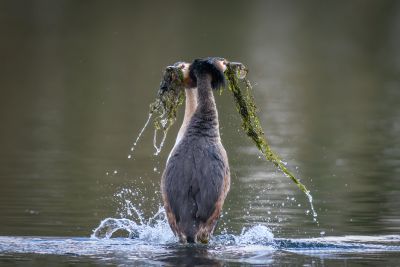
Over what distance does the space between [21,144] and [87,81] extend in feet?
42.9

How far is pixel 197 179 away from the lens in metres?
14.1

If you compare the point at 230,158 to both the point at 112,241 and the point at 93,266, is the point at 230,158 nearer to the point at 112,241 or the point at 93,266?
the point at 112,241

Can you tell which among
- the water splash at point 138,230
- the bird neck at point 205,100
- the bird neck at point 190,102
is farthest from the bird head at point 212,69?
the water splash at point 138,230

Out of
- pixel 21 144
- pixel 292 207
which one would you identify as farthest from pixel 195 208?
pixel 21 144

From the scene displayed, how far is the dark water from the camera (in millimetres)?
13898

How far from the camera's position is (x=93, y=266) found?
12.4 meters

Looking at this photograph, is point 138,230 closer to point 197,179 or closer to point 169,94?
point 197,179

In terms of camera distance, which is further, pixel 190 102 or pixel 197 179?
pixel 190 102

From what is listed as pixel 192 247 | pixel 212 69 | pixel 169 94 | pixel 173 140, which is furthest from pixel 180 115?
pixel 192 247

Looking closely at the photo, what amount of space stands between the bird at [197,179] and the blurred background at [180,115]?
1244 millimetres

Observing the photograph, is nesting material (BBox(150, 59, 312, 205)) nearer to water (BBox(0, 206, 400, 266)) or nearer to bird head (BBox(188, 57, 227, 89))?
bird head (BBox(188, 57, 227, 89))

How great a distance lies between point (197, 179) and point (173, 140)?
10.2 metres

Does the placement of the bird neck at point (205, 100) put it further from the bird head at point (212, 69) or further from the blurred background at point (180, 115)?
the blurred background at point (180, 115)

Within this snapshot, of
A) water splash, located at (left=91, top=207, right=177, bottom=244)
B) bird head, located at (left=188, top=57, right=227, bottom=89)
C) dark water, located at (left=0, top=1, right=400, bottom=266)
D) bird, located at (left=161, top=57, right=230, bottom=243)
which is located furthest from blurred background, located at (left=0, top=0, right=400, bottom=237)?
bird head, located at (left=188, top=57, right=227, bottom=89)
